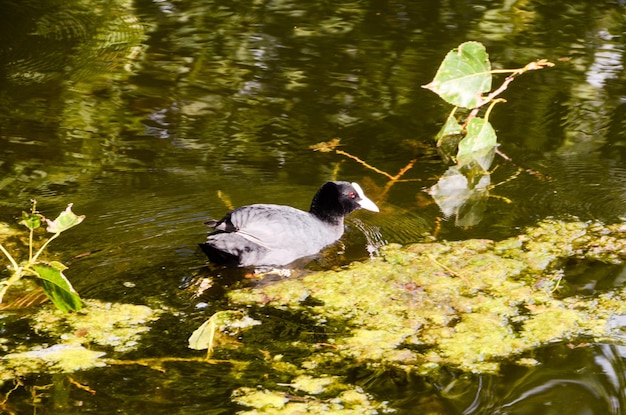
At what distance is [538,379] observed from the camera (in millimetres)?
3137

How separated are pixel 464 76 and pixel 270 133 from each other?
1.20 metres

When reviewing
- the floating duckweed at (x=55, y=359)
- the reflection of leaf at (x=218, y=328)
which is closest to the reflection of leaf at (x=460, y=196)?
the reflection of leaf at (x=218, y=328)

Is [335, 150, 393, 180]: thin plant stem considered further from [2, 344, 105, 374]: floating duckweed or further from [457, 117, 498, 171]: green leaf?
[2, 344, 105, 374]: floating duckweed

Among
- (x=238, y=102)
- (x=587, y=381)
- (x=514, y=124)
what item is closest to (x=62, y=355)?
(x=587, y=381)

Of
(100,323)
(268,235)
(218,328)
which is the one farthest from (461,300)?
(100,323)

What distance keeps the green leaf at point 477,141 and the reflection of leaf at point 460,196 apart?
0.12 meters

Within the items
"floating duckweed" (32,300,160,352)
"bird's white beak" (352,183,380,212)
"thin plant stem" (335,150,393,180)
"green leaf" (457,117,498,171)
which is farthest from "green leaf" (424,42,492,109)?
"floating duckweed" (32,300,160,352)

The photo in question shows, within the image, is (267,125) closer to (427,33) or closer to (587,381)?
(427,33)

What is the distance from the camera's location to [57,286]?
302 cm

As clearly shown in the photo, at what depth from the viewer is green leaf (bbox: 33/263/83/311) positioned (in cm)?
298

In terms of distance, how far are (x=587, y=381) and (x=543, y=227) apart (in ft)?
4.19

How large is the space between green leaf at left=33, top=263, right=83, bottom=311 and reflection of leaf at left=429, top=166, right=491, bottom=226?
6.84 ft

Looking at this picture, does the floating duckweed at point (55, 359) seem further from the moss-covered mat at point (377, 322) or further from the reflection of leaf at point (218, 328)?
the reflection of leaf at point (218, 328)

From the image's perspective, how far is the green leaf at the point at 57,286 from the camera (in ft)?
9.77
